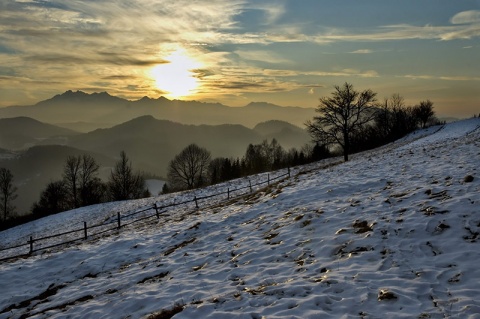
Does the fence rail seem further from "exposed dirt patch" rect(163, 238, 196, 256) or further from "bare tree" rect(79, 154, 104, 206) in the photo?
"bare tree" rect(79, 154, 104, 206)

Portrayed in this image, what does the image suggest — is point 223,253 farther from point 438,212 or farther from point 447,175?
point 447,175

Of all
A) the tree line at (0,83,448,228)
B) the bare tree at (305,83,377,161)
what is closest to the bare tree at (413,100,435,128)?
the tree line at (0,83,448,228)

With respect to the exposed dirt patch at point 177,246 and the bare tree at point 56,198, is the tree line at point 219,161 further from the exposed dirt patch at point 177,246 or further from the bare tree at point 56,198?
the exposed dirt patch at point 177,246

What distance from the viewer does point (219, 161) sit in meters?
136

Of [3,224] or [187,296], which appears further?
[3,224]

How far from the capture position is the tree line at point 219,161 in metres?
48.5

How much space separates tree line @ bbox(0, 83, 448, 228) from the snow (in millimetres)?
29342

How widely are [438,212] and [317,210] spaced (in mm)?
5144

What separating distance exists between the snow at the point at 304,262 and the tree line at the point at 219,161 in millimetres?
29342

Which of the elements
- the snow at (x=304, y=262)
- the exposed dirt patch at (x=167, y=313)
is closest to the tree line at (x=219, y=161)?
the snow at (x=304, y=262)

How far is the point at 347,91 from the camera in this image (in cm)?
4853

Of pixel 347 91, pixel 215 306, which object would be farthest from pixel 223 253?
pixel 347 91

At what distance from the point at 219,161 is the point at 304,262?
12594cm

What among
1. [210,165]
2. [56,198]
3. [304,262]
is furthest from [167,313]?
[210,165]
